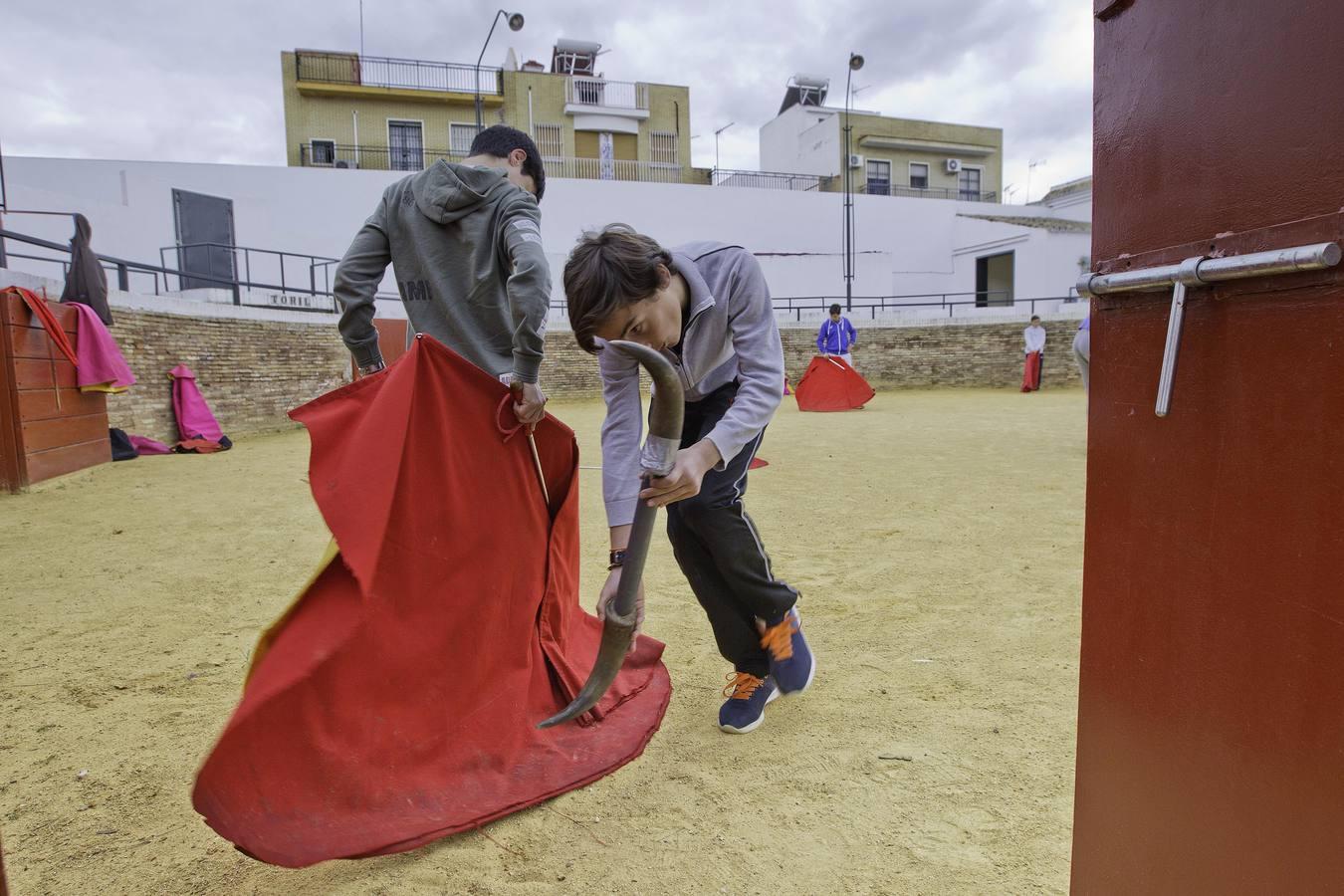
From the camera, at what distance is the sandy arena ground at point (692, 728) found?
5.47 ft

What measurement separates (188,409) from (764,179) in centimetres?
2469

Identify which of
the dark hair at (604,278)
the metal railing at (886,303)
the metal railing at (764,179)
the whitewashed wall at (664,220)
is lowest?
the dark hair at (604,278)

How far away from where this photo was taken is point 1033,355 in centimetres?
1884

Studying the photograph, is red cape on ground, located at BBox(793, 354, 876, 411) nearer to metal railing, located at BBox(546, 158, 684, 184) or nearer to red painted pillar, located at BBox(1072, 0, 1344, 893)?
red painted pillar, located at BBox(1072, 0, 1344, 893)

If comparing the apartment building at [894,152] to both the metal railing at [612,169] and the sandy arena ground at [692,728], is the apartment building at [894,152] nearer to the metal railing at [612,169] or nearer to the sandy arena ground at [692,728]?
the metal railing at [612,169]

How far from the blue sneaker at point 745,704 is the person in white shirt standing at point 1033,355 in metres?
18.2

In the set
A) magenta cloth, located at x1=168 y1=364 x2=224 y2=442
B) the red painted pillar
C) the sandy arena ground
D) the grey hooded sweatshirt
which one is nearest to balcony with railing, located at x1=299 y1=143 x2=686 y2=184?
magenta cloth, located at x1=168 y1=364 x2=224 y2=442

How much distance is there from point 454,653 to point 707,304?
103 centimetres

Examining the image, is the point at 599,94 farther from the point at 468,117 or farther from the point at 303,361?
the point at 303,361

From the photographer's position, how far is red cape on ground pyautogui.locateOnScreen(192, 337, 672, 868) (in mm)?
1601

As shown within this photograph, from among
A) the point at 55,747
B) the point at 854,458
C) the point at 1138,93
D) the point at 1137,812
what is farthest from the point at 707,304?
the point at 854,458

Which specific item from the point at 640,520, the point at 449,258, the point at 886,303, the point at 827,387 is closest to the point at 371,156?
the point at 886,303

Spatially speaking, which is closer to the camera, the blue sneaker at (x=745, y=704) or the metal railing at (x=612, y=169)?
the blue sneaker at (x=745, y=704)

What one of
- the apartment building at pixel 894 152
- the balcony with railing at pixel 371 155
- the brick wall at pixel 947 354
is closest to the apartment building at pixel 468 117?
the balcony with railing at pixel 371 155
